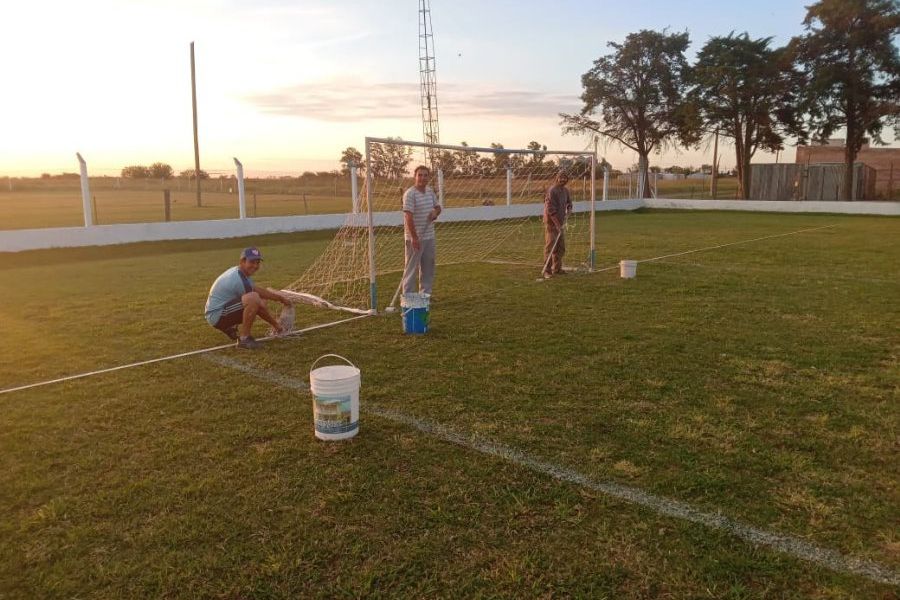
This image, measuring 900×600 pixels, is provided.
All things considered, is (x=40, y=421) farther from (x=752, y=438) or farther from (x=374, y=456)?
(x=752, y=438)

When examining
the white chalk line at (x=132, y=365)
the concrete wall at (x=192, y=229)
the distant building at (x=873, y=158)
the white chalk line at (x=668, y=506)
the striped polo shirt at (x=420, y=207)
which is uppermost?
the distant building at (x=873, y=158)

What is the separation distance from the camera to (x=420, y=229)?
27.3ft

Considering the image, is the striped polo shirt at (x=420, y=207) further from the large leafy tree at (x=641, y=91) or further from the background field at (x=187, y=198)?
the large leafy tree at (x=641, y=91)

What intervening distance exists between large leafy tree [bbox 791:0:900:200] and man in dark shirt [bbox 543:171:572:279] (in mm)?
28130

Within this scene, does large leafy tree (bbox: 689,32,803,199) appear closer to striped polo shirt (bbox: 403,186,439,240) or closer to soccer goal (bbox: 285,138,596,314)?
soccer goal (bbox: 285,138,596,314)

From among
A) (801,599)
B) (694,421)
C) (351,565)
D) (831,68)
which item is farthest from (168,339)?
(831,68)

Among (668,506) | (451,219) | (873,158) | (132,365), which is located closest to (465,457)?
(668,506)

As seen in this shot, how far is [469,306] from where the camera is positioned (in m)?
8.72

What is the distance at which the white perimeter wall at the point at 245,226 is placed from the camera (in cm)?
1505

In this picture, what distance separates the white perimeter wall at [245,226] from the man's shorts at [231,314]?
4.50 m

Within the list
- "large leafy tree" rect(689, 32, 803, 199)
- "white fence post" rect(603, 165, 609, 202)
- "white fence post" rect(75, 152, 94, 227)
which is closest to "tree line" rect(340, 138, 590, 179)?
"white fence post" rect(75, 152, 94, 227)

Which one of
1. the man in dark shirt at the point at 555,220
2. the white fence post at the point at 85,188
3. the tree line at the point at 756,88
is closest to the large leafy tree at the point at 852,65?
the tree line at the point at 756,88

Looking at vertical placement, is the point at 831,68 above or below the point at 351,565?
above

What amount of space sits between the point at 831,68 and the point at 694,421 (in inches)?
1374
